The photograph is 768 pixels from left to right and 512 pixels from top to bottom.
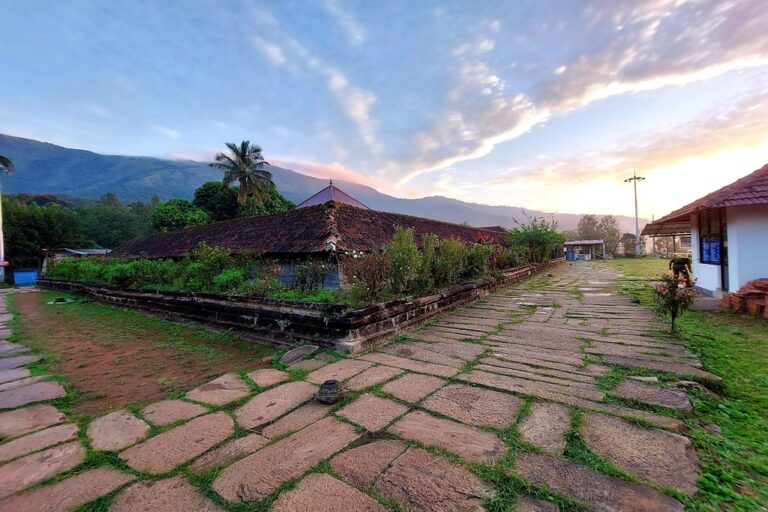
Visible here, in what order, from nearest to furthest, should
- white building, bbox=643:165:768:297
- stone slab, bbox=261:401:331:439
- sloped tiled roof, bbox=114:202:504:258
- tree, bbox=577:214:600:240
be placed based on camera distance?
stone slab, bbox=261:401:331:439 < white building, bbox=643:165:768:297 < sloped tiled roof, bbox=114:202:504:258 < tree, bbox=577:214:600:240

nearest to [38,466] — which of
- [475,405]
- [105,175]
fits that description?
[475,405]

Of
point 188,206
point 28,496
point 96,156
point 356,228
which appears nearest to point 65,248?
point 188,206

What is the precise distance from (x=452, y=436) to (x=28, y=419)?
3.35 metres

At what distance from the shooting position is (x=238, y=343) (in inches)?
184

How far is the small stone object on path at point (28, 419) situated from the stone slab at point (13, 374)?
51.1 inches

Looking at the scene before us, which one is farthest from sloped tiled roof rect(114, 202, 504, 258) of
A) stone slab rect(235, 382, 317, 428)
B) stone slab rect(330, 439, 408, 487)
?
stone slab rect(330, 439, 408, 487)

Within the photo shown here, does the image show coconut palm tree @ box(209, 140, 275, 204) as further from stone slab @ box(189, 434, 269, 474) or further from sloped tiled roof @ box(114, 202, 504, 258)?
stone slab @ box(189, 434, 269, 474)

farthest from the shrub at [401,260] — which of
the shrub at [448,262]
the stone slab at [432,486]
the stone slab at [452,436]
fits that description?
the stone slab at [432,486]

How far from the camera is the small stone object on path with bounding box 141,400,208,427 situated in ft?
8.02

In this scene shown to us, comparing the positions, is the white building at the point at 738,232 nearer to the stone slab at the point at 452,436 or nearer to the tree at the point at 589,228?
the stone slab at the point at 452,436

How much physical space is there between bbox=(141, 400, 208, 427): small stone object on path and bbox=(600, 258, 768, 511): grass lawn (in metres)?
3.13

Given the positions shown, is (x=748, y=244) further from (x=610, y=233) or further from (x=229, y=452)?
(x=610, y=233)

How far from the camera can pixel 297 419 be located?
2.36m

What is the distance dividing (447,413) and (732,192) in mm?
7503
